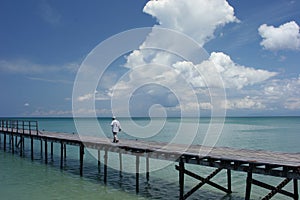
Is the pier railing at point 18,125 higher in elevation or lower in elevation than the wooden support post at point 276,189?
higher

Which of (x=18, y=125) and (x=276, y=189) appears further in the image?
(x=18, y=125)

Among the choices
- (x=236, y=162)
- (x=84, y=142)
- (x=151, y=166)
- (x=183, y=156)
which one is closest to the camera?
(x=236, y=162)

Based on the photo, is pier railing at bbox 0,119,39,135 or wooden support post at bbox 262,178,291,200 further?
pier railing at bbox 0,119,39,135

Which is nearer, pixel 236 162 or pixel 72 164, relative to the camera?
pixel 236 162

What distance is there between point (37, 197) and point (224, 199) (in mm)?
8864

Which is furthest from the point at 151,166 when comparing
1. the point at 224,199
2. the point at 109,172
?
the point at 224,199

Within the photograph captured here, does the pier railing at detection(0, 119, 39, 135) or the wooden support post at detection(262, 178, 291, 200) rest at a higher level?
the pier railing at detection(0, 119, 39, 135)

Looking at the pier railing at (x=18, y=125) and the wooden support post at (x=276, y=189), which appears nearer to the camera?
the wooden support post at (x=276, y=189)

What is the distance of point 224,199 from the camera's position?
48.2ft

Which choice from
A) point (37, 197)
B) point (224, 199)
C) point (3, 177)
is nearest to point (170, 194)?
point (224, 199)

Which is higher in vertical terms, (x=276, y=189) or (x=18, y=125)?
(x=18, y=125)

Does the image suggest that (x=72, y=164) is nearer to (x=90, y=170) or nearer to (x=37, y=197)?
(x=90, y=170)

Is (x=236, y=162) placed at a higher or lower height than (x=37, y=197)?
higher

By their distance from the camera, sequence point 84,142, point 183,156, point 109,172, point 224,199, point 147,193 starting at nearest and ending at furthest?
1. point 183,156
2. point 224,199
3. point 147,193
4. point 84,142
5. point 109,172
